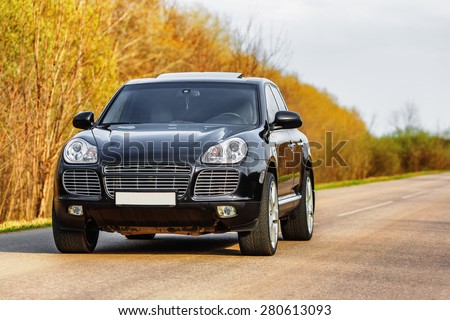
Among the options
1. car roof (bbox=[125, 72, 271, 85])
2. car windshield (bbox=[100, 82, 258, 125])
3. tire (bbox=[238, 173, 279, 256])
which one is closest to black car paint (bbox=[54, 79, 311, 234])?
tire (bbox=[238, 173, 279, 256])

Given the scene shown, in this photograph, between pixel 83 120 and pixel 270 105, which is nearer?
pixel 83 120

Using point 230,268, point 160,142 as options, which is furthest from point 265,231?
point 160,142

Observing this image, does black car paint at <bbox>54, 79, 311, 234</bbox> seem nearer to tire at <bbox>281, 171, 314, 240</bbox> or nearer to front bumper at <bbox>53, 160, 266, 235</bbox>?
front bumper at <bbox>53, 160, 266, 235</bbox>

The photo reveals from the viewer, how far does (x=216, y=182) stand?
8766 millimetres

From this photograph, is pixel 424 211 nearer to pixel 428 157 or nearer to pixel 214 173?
pixel 214 173

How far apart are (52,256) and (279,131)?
115 inches

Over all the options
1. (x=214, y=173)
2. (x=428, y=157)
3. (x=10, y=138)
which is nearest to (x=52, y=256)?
(x=214, y=173)

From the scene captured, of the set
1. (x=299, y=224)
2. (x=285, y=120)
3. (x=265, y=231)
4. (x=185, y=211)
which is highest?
(x=285, y=120)

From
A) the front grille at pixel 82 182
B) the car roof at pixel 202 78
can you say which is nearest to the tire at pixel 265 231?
the front grille at pixel 82 182

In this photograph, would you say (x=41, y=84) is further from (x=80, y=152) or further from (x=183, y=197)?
(x=183, y=197)

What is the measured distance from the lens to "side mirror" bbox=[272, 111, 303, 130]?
32.7 ft

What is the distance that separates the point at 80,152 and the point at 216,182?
1.40 meters

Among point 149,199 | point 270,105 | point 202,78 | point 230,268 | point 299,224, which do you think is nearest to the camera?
point 230,268

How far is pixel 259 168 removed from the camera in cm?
895
